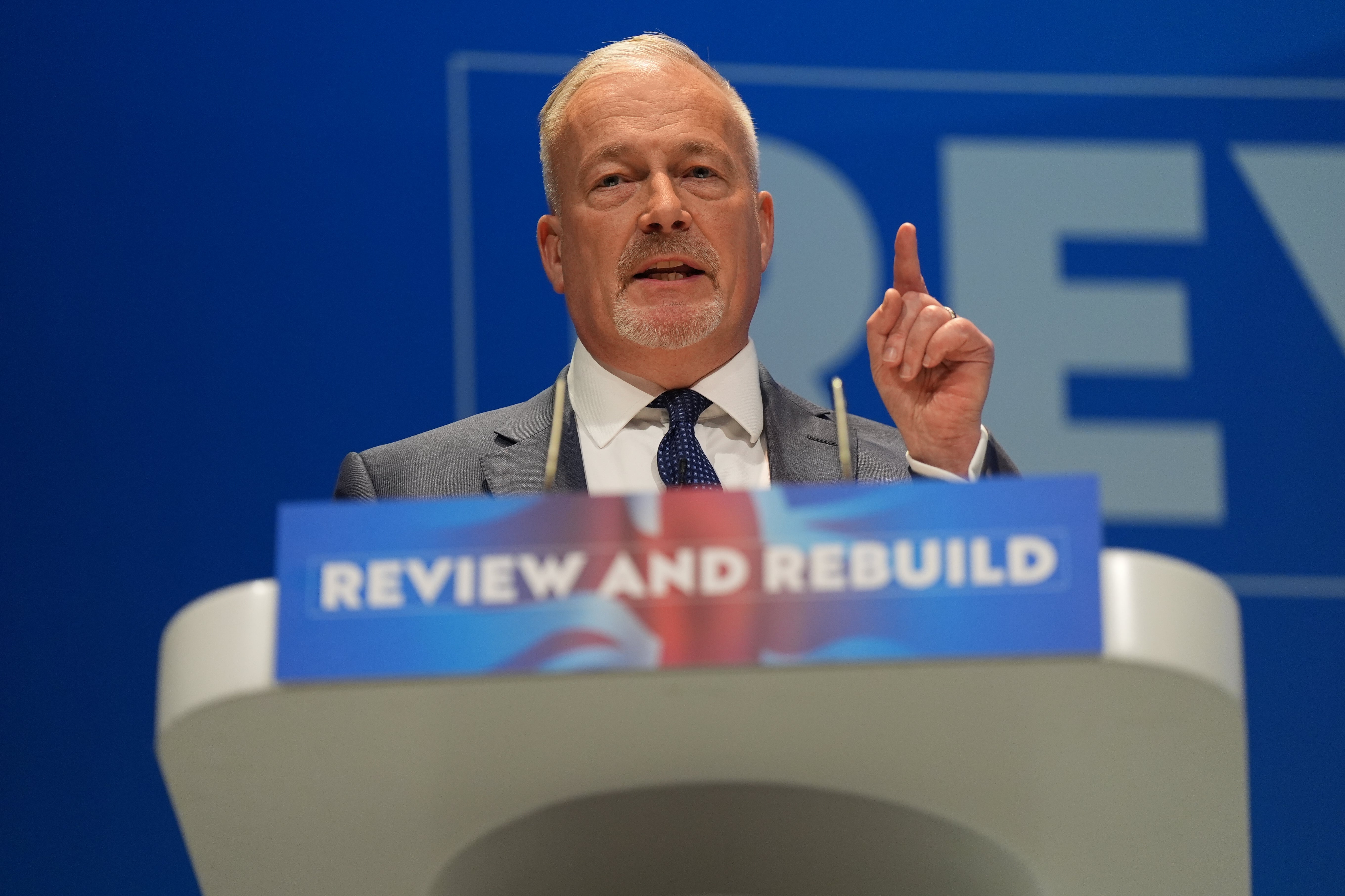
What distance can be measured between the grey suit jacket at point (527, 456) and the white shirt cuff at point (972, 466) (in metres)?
0.20

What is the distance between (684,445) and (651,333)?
217 millimetres

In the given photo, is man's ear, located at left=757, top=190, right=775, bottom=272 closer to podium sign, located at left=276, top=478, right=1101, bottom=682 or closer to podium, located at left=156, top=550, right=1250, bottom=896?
podium, located at left=156, top=550, right=1250, bottom=896

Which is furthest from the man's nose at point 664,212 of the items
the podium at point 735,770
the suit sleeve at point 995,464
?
the podium at point 735,770

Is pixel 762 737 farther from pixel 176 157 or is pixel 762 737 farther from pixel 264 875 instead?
pixel 176 157

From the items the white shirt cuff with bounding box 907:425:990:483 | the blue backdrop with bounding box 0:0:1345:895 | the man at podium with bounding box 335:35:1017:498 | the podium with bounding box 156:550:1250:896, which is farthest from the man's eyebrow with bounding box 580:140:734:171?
the podium with bounding box 156:550:1250:896

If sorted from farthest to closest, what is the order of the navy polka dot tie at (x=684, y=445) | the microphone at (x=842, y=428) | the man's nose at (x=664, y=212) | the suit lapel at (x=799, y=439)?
1. the man's nose at (x=664, y=212)
2. the suit lapel at (x=799, y=439)
3. the navy polka dot tie at (x=684, y=445)
4. the microphone at (x=842, y=428)

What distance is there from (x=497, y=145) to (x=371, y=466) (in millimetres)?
800

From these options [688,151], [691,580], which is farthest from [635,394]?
[691,580]

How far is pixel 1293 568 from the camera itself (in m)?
2.63

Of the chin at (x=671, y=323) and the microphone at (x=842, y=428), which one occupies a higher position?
the chin at (x=671, y=323)

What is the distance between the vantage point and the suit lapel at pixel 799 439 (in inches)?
77.0

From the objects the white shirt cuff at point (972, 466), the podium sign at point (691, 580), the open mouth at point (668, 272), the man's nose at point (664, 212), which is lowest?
the podium sign at point (691, 580)

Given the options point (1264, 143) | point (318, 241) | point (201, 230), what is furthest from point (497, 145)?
point (1264, 143)

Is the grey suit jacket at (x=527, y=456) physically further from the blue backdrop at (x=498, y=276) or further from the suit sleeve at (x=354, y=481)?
the blue backdrop at (x=498, y=276)
